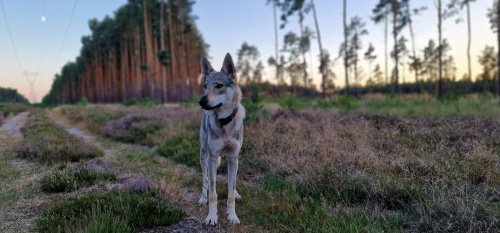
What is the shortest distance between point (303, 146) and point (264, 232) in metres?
3.46

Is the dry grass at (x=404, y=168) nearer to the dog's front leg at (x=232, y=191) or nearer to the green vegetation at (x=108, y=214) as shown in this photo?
the dog's front leg at (x=232, y=191)

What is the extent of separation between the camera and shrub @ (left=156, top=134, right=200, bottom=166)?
7.44 metres

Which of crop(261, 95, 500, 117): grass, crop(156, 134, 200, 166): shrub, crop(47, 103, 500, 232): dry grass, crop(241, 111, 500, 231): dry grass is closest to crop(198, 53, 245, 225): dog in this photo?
crop(47, 103, 500, 232): dry grass

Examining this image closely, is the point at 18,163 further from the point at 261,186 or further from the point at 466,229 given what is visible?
the point at 466,229

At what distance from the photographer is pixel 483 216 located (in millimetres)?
3016

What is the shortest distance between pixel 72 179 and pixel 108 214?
220 cm

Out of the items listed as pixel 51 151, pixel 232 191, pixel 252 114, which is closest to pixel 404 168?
pixel 232 191

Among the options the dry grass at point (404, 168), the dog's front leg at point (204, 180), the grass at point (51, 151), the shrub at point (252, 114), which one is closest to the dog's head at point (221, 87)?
the dog's front leg at point (204, 180)

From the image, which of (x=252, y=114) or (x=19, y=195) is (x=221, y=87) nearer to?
(x=19, y=195)

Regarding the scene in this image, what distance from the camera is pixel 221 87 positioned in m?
3.60

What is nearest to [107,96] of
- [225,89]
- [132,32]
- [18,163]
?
[132,32]

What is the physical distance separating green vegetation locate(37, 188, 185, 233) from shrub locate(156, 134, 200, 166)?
322cm

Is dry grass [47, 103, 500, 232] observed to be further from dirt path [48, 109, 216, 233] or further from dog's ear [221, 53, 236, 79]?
dog's ear [221, 53, 236, 79]

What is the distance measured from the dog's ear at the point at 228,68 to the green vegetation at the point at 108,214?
2.20 metres
